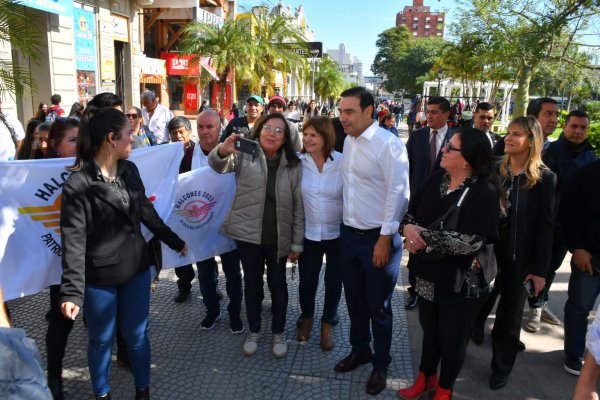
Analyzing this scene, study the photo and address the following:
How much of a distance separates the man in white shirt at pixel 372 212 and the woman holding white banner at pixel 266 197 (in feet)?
1.37


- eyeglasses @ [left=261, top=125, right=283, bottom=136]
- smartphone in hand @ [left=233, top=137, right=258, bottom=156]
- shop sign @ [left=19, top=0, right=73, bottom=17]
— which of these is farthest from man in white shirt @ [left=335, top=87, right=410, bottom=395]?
shop sign @ [left=19, top=0, right=73, bottom=17]

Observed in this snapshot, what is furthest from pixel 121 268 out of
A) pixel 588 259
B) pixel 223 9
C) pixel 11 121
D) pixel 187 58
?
pixel 223 9

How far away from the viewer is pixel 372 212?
3.02 m

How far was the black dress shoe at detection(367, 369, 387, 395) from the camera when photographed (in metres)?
3.10

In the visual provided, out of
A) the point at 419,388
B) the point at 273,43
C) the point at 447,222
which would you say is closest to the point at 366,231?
the point at 447,222

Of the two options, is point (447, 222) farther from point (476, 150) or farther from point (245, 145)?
point (245, 145)

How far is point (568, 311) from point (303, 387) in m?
2.14

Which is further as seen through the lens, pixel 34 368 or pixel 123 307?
pixel 123 307

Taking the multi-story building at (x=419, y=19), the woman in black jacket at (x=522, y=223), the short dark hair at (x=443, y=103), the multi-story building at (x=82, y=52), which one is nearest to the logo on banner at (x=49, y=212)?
the woman in black jacket at (x=522, y=223)

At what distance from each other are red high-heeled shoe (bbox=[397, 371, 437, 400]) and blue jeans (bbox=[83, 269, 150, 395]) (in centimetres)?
170

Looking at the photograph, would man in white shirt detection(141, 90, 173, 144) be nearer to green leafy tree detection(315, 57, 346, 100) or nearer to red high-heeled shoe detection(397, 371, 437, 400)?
red high-heeled shoe detection(397, 371, 437, 400)

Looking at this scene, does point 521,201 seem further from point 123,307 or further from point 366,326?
point 123,307

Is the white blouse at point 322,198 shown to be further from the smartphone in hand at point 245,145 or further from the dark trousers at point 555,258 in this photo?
the dark trousers at point 555,258

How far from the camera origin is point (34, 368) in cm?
119
